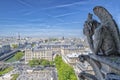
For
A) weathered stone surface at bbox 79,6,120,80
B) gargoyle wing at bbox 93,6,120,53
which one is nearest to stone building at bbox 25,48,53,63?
weathered stone surface at bbox 79,6,120,80

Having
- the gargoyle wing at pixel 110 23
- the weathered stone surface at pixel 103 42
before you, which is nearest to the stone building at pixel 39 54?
the weathered stone surface at pixel 103 42

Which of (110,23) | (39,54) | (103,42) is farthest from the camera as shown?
(39,54)

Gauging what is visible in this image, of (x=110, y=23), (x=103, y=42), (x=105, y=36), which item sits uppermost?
(x=110, y=23)

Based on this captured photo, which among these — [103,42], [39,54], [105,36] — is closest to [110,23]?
[105,36]

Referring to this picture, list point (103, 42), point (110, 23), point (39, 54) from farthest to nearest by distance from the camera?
point (39, 54)
point (103, 42)
point (110, 23)

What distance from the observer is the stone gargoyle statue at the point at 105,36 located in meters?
3.78

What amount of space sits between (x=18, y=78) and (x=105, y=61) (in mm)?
24905

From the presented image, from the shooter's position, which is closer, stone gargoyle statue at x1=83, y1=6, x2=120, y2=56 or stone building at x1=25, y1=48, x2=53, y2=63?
stone gargoyle statue at x1=83, y1=6, x2=120, y2=56

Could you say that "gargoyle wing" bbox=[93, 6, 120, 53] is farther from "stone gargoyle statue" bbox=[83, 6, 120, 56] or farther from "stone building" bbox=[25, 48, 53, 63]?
"stone building" bbox=[25, 48, 53, 63]

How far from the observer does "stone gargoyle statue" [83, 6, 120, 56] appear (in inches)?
149

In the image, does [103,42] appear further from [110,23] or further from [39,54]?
[39,54]

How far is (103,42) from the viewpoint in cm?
392

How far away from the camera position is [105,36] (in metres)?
3.87

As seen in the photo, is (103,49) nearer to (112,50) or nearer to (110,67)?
(112,50)
